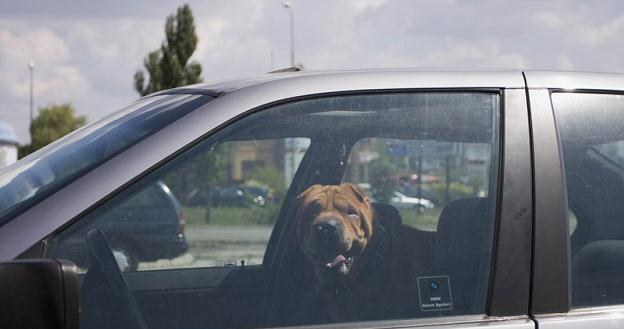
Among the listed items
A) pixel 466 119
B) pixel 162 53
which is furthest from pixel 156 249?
pixel 162 53

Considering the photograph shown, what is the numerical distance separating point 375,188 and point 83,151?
0.78m

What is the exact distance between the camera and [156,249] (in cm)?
242

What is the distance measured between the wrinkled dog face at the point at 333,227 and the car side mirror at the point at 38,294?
0.72 meters

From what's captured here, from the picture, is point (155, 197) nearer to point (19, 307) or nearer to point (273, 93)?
point (273, 93)

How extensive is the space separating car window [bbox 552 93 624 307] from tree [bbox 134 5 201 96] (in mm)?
23634

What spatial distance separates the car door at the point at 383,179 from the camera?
7.49 ft

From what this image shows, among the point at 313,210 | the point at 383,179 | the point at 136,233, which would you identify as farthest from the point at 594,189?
the point at 136,233

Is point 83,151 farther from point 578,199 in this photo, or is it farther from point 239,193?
point 578,199

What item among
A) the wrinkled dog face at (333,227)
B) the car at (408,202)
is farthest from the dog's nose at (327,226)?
→ the car at (408,202)

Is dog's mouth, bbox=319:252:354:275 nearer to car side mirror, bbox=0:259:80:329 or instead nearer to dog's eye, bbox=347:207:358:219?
dog's eye, bbox=347:207:358:219

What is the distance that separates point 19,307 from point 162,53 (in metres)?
24.9

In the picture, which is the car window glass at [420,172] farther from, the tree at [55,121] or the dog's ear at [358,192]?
the tree at [55,121]

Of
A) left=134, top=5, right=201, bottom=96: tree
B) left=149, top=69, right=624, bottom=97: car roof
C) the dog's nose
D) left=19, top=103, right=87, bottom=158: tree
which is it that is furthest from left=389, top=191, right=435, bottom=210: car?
left=19, top=103, right=87, bottom=158: tree

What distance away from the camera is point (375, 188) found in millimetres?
2600
